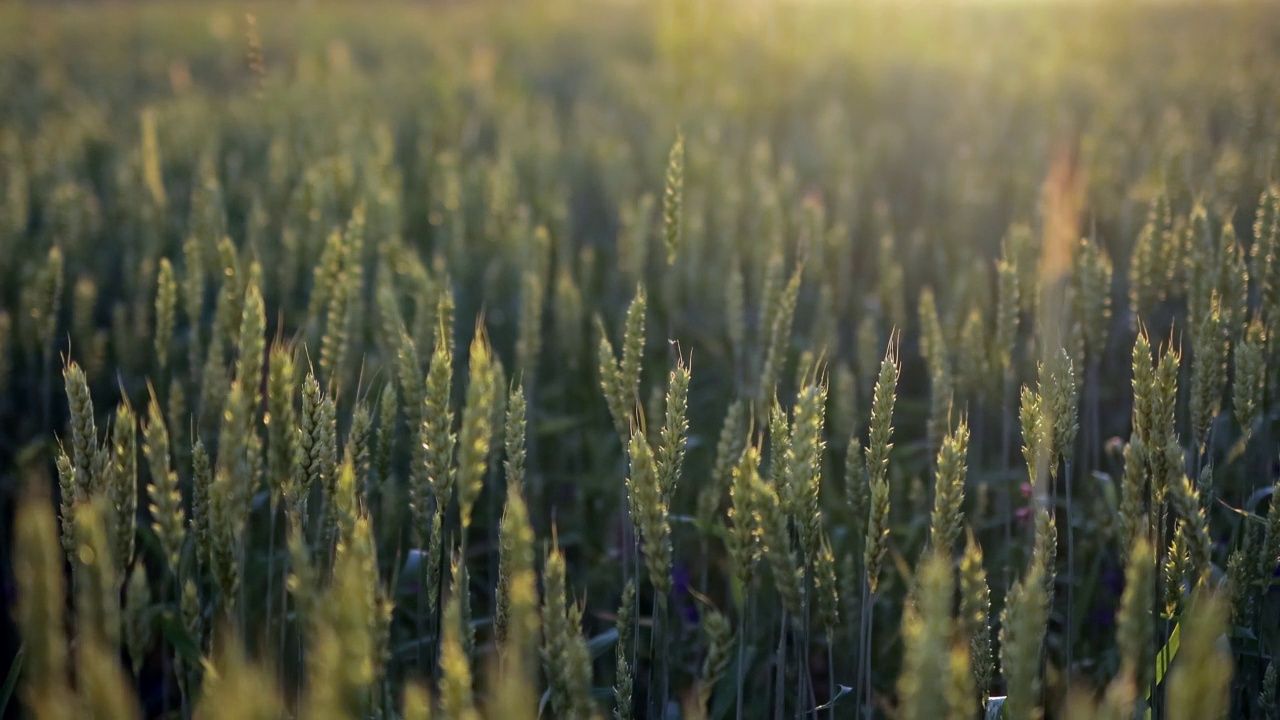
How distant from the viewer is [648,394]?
101 inches

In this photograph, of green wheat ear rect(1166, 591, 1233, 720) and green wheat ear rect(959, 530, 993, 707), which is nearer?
green wheat ear rect(1166, 591, 1233, 720)

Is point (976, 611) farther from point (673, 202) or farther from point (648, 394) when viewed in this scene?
point (648, 394)

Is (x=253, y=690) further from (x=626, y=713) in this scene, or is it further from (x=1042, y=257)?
(x=1042, y=257)

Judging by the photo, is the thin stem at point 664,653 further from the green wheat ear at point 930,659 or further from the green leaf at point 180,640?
the green leaf at point 180,640

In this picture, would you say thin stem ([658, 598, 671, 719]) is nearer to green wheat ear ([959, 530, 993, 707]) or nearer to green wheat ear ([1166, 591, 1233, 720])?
green wheat ear ([959, 530, 993, 707])

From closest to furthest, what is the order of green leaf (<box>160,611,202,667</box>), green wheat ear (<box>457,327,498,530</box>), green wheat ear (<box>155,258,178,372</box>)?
green wheat ear (<box>457,327,498,530</box>), green leaf (<box>160,611,202,667</box>), green wheat ear (<box>155,258,178,372</box>)

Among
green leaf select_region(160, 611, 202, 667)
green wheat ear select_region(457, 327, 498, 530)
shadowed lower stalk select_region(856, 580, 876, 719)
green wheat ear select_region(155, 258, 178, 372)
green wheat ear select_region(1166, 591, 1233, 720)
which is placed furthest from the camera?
green wheat ear select_region(155, 258, 178, 372)

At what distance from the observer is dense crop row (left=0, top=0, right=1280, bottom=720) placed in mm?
1074

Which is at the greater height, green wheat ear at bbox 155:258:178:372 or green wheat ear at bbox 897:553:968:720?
green wheat ear at bbox 155:258:178:372

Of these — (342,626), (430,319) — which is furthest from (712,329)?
(342,626)

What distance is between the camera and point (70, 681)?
1.65 metres

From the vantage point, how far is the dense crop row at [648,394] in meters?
1.07

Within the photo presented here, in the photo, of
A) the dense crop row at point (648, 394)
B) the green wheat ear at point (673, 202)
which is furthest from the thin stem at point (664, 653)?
the green wheat ear at point (673, 202)

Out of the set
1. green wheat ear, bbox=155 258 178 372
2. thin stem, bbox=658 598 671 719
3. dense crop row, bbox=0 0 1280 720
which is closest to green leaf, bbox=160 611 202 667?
dense crop row, bbox=0 0 1280 720
